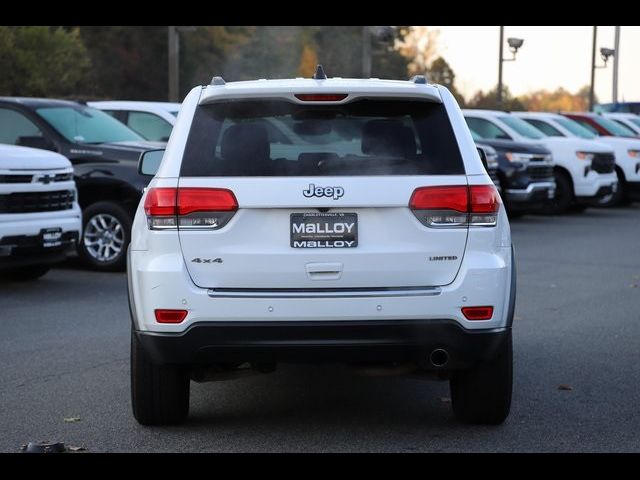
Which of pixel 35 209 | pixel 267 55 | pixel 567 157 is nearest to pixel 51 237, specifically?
pixel 35 209

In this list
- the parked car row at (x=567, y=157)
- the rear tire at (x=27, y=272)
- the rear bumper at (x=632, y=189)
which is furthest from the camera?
the rear bumper at (x=632, y=189)

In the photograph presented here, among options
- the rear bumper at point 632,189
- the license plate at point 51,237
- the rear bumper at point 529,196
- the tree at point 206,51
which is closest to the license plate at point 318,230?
the license plate at point 51,237

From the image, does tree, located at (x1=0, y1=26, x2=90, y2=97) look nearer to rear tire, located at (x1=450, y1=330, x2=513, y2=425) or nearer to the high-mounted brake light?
the high-mounted brake light

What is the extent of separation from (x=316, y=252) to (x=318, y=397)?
170cm

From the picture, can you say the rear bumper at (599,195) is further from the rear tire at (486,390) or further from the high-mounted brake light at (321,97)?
the high-mounted brake light at (321,97)

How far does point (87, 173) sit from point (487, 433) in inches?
324

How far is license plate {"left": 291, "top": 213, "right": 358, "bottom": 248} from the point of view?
573 centimetres

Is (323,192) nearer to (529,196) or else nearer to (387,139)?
(387,139)

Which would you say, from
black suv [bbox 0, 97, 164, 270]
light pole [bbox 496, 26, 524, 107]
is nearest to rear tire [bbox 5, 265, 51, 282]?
black suv [bbox 0, 97, 164, 270]

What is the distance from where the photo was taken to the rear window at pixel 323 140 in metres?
5.84

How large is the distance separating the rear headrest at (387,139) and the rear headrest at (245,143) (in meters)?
0.49

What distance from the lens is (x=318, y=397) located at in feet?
23.6
